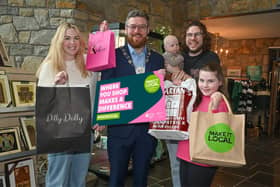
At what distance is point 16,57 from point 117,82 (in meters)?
2.17

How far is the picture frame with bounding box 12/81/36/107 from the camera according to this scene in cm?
179

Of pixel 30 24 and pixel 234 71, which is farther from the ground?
pixel 30 24

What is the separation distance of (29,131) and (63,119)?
71 cm

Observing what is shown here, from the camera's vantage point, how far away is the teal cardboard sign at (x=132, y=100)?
4.61ft

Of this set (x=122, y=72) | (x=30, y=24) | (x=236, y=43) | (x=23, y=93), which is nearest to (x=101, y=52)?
(x=122, y=72)

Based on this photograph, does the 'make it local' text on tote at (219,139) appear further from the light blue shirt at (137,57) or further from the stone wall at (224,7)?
the stone wall at (224,7)

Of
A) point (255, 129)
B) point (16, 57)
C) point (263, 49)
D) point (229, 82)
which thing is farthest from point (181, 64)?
point (263, 49)

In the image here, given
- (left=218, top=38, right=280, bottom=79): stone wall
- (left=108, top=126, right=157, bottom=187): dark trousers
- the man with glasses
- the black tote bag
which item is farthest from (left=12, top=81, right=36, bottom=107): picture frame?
(left=218, top=38, right=280, bottom=79): stone wall

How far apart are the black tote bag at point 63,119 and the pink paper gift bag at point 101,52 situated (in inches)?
7.3

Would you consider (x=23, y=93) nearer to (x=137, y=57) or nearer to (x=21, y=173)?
(x=21, y=173)

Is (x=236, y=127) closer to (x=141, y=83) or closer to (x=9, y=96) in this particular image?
(x=141, y=83)

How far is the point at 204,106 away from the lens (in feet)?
4.72

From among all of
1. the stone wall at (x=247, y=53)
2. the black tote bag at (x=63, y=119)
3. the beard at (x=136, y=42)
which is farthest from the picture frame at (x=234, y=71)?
the black tote bag at (x=63, y=119)

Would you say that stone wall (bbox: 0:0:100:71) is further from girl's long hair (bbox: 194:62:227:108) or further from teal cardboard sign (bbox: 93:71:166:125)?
girl's long hair (bbox: 194:62:227:108)
